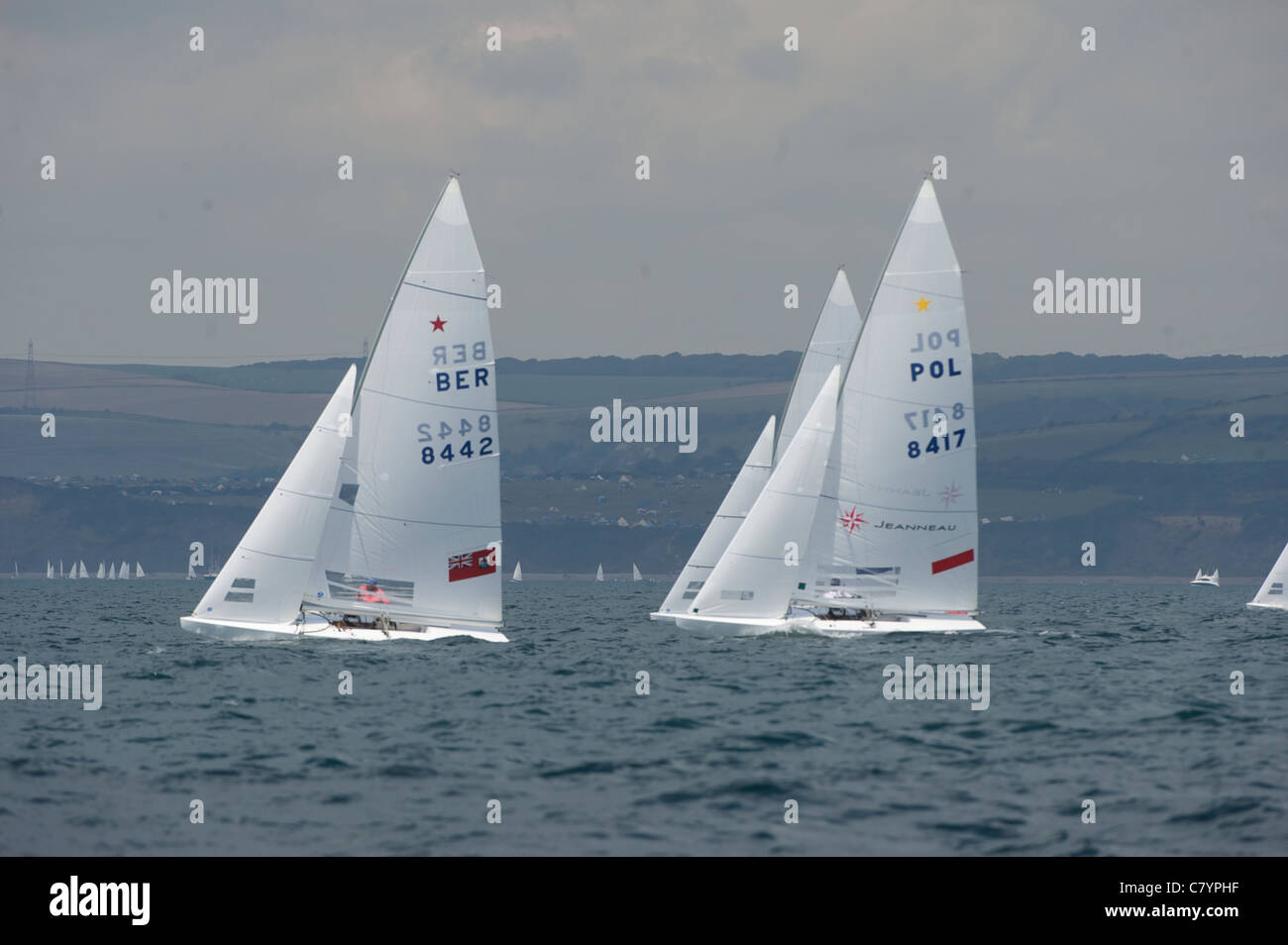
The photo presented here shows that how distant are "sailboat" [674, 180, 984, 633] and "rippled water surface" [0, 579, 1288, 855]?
230 centimetres

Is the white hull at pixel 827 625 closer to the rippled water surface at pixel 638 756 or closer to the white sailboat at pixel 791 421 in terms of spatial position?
the rippled water surface at pixel 638 756

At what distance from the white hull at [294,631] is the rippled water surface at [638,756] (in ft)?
1.02

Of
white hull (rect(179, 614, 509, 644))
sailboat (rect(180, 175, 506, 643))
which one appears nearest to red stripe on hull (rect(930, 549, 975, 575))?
sailboat (rect(180, 175, 506, 643))

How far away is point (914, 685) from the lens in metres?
29.1

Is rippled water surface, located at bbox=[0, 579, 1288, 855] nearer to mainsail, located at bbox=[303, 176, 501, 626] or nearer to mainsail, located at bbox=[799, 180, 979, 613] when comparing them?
mainsail, located at bbox=[303, 176, 501, 626]

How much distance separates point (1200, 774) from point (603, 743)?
791cm

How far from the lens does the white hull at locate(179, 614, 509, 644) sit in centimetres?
3312

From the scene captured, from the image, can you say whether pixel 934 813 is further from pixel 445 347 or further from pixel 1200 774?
pixel 445 347

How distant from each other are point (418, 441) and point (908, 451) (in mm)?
11514

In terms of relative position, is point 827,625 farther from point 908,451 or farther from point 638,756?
point 638,756

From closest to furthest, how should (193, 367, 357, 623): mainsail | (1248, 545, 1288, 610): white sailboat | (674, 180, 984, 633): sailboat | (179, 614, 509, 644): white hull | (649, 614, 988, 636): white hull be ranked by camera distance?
(179, 614, 509, 644): white hull → (193, 367, 357, 623): mainsail → (674, 180, 984, 633): sailboat → (649, 614, 988, 636): white hull → (1248, 545, 1288, 610): white sailboat

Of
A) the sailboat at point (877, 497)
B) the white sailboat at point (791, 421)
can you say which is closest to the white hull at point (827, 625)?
the sailboat at point (877, 497)

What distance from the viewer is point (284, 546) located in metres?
33.3

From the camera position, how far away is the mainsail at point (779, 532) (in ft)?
124
